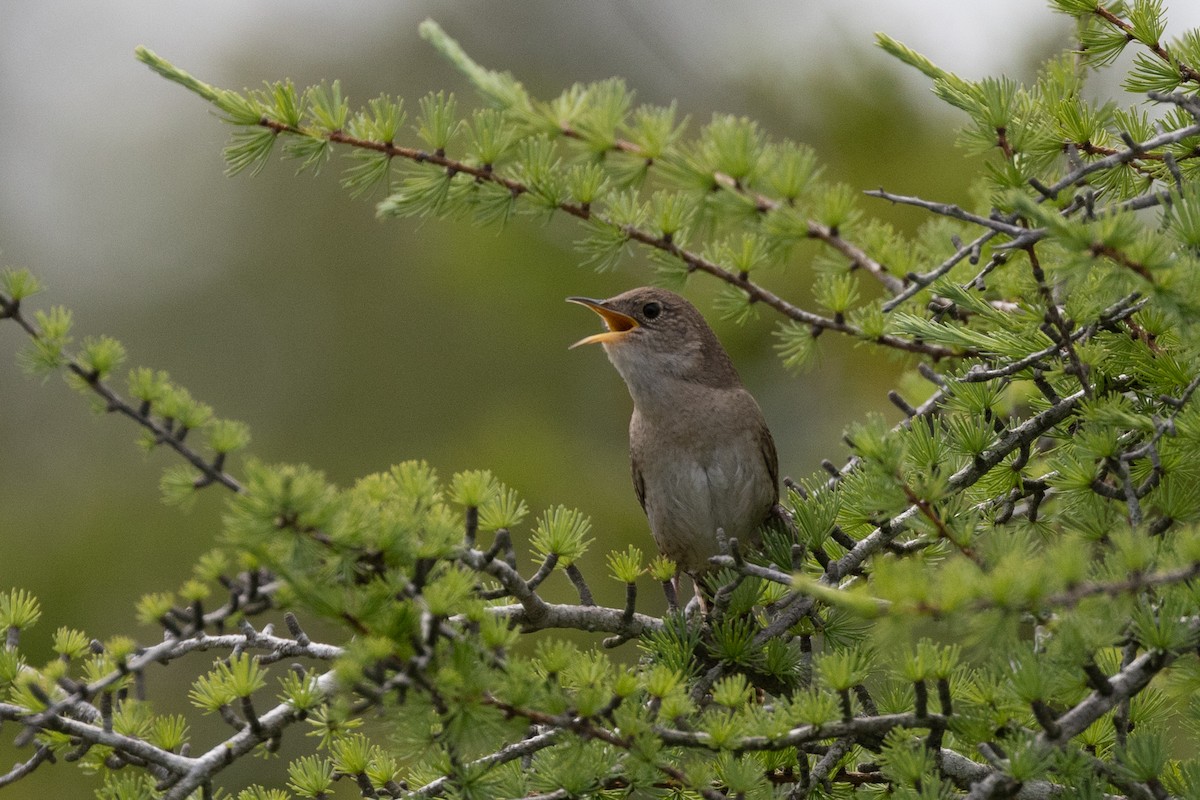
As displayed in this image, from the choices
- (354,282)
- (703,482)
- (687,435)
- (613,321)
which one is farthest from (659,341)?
(354,282)

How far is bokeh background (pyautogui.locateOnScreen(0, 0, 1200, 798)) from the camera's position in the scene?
809cm

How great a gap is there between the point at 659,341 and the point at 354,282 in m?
9.27

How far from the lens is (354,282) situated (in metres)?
13.3

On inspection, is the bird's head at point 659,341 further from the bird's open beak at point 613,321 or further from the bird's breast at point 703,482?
the bird's breast at point 703,482

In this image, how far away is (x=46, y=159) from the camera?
17094mm

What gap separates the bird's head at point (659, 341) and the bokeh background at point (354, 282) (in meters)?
2.60

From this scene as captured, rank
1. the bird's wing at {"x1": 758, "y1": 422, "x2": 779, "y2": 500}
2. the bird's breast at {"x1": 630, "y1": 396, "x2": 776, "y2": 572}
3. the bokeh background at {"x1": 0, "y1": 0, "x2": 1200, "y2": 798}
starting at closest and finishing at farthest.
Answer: the bird's breast at {"x1": 630, "y1": 396, "x2": 776, "y2": 572}
the bird's wing at {"x1": 758, "y1": 422, "x2": 779, "y2": 500}
the bokeh background at {"x1": 0, "y1": 0, "x2": 1200, "y2": 798}

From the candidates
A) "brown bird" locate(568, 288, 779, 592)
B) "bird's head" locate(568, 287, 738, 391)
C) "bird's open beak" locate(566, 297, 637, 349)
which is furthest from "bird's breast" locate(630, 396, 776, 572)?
"bird's open beak" locate(566, 297, 637, 349)

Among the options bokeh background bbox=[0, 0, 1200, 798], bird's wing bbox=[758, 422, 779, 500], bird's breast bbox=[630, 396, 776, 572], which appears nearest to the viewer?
bird's breast bbox=[630, 396, 776, 572]

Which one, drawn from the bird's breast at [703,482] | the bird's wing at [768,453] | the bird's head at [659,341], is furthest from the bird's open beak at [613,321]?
the bird's wing at [768,453]

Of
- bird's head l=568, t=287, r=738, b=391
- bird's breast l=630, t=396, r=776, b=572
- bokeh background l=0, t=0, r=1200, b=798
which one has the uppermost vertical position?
bokeh background l=0, t=0, r=1200, b=798

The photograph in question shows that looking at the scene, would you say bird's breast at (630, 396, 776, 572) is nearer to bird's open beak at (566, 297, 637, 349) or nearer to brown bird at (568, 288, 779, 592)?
brown bird at (568, 288, 779, 592)

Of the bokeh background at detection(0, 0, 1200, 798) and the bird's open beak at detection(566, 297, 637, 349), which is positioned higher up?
the bokeh background at detection(0, 0, 1200, 798)

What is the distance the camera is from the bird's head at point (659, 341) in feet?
14.9
